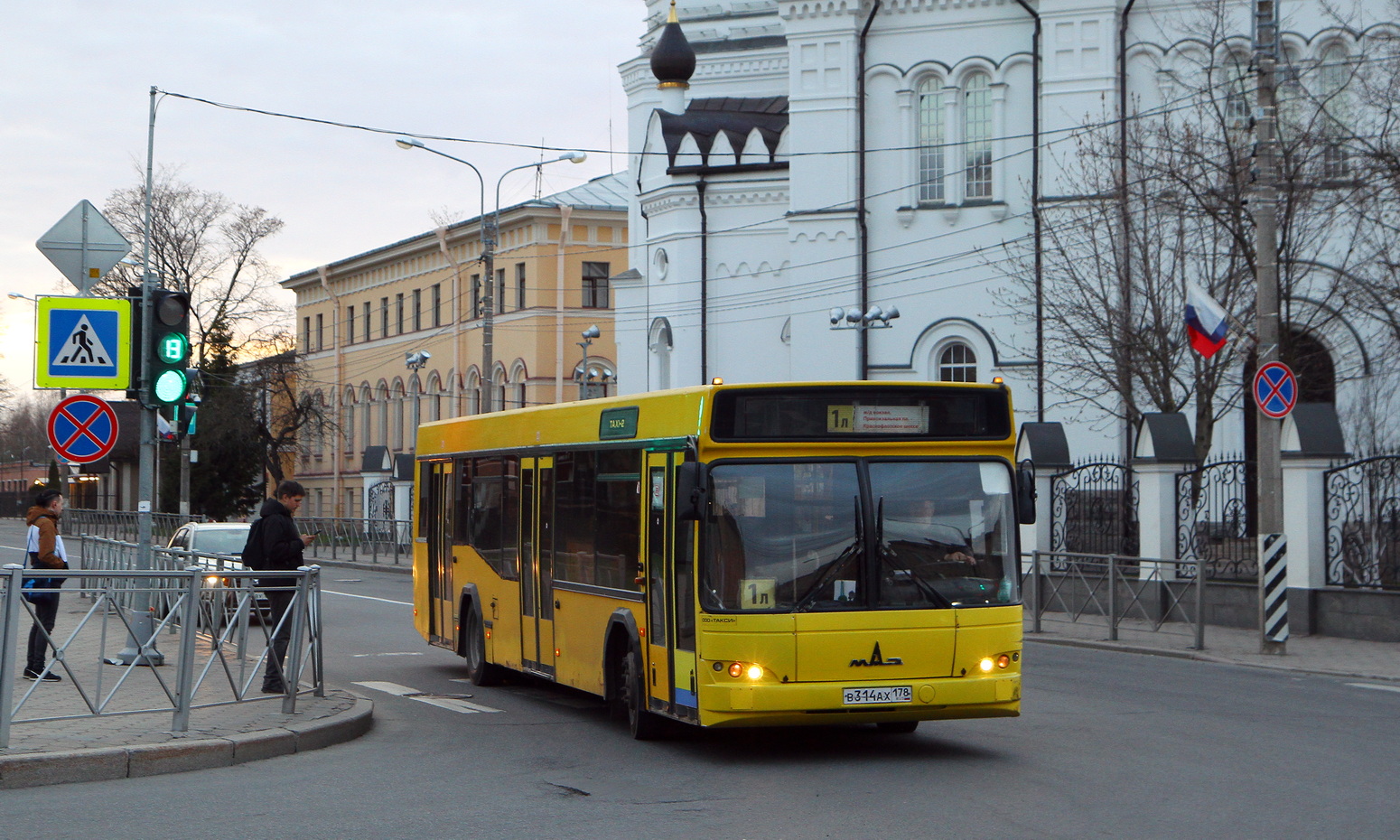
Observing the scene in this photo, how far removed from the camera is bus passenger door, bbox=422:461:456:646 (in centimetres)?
1619

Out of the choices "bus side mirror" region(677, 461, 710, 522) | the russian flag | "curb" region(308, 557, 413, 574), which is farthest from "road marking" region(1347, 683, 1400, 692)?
"curb" region(308, 557, 413, 574)

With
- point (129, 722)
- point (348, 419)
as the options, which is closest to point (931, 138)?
point (129, 722)

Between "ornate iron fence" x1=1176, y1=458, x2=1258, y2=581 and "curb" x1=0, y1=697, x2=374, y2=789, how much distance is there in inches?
571

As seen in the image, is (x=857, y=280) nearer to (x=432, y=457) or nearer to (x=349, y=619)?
(x=349, y=619)

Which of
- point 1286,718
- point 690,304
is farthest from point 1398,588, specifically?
point 690,304

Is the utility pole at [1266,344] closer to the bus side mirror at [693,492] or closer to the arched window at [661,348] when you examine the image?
the bus side mirror at [693,492]

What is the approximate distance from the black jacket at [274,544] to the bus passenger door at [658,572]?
141 inches

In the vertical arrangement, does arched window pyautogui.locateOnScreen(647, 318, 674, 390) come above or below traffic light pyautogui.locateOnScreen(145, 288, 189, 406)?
above

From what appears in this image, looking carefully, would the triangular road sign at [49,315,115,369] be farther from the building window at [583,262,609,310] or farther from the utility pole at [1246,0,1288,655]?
the building window at [583,262,609,310]

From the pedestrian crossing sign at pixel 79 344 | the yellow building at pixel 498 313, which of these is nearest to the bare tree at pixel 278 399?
the yellow building at pixel 498 313

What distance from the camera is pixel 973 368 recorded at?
129 ft

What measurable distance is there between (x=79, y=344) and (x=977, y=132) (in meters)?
29.4

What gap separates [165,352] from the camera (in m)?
13.4

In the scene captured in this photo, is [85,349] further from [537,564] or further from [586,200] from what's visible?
[586,200]
